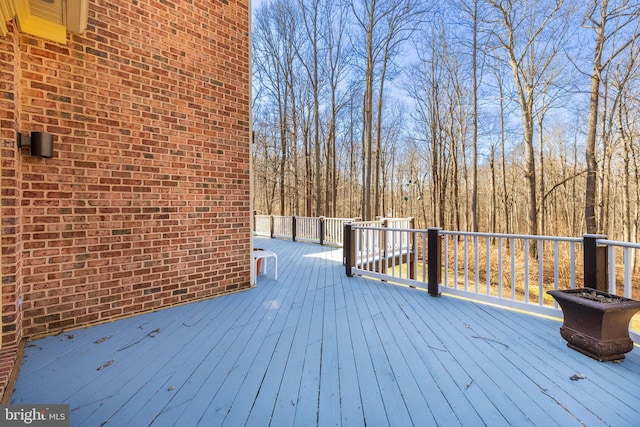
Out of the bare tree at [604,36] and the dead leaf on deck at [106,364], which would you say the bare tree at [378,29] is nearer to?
the bare tree at [604,36]

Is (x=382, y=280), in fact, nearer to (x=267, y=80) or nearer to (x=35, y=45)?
(x=35, y=45)

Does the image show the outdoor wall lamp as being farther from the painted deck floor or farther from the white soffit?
the painted deck floor

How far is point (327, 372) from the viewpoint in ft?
6.28

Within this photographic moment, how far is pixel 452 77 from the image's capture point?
1375cm

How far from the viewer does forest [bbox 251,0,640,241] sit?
28.7 feet

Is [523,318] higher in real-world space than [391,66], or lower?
lower

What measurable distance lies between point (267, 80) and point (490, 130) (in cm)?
1195

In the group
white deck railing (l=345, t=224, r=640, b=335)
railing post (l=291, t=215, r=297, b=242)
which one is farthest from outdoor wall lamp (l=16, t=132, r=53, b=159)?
railing post (l=291, t=215, r=297, b=242)

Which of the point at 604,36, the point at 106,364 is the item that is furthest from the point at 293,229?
the point at 604,36

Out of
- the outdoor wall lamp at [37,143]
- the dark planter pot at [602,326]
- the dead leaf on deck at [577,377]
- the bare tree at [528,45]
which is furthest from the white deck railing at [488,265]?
the outdoor wall lamp at [37,143]

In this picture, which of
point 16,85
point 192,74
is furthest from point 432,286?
point 16,85

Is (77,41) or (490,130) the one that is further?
(490,130)

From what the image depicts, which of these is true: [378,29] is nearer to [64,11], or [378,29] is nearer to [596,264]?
[64,11]

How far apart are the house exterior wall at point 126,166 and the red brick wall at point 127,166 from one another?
0.01 metres
